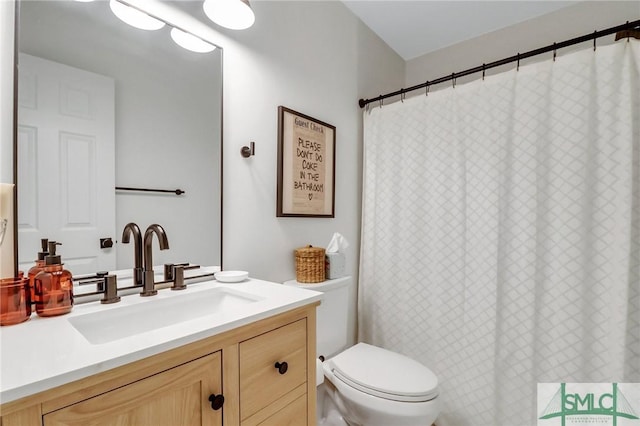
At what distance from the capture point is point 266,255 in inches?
57.9

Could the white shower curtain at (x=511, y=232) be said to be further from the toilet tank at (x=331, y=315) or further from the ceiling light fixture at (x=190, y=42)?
the ceiling light fixture at (x=190, y=42)

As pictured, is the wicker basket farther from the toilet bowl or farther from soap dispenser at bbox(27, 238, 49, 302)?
soap dispenser at bbox(27, 238, 49, 302)

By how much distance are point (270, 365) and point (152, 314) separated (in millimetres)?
396

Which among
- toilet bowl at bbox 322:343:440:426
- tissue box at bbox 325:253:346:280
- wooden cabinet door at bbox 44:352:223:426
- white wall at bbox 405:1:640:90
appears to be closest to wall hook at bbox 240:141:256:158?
tissue box at bbox 325:253:346:280

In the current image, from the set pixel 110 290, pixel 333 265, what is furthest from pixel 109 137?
pixel 333 265

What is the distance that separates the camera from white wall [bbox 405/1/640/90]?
1.81 meters

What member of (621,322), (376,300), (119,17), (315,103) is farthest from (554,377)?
(119,17)

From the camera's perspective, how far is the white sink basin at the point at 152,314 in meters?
0.80

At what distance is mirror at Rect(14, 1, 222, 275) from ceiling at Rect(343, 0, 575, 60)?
1.30 meters

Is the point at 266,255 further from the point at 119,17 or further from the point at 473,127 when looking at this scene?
the point at 473,127

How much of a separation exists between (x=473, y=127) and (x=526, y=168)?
340 millimetres

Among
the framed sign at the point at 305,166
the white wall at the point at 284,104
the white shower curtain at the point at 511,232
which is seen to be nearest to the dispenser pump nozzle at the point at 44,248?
the white wall at the point at 284,104

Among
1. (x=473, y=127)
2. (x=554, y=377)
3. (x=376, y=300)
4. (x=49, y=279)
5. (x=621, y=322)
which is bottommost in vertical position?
(x=554, y=377)

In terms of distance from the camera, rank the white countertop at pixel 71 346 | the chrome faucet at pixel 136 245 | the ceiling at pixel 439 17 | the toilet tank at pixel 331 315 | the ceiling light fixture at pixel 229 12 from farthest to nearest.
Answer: the ceiling at pixel 439 17, the toilet tank at pixel 331 315, the ceiling light fixture at pixel 229 12, the chrome faucet at pixel 136 245, the white countertop at pixel 71 346
